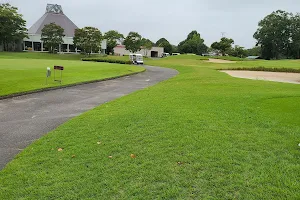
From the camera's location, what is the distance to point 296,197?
3.33 m

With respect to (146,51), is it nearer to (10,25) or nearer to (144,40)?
→ (144,40)

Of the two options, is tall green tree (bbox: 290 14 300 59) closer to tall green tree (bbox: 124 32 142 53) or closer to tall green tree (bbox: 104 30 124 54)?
tall green tree (bbox: 124 32 142 53)

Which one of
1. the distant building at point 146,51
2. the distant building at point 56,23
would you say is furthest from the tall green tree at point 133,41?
the distant building at point 146,51

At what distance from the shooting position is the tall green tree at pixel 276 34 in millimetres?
75750

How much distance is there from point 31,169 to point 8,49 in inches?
2782

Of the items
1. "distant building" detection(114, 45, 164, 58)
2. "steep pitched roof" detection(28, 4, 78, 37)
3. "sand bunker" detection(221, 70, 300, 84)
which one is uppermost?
"steep pitched roof" detection(28, 4, 78, 37)

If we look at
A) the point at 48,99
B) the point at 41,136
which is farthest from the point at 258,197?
the point at 48,99

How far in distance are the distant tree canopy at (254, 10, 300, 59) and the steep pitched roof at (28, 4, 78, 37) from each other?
53708mm

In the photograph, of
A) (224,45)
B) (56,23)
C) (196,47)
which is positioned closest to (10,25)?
(56,23)

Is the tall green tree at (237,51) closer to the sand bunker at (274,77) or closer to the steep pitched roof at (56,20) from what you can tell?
the steep pitched roof at (56,20)

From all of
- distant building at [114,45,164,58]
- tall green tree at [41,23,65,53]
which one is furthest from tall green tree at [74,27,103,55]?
distant building at [114,45,164,58]

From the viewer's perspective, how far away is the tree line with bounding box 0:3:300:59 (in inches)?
2361

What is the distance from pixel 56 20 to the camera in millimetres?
82375

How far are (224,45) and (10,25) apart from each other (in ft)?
187
